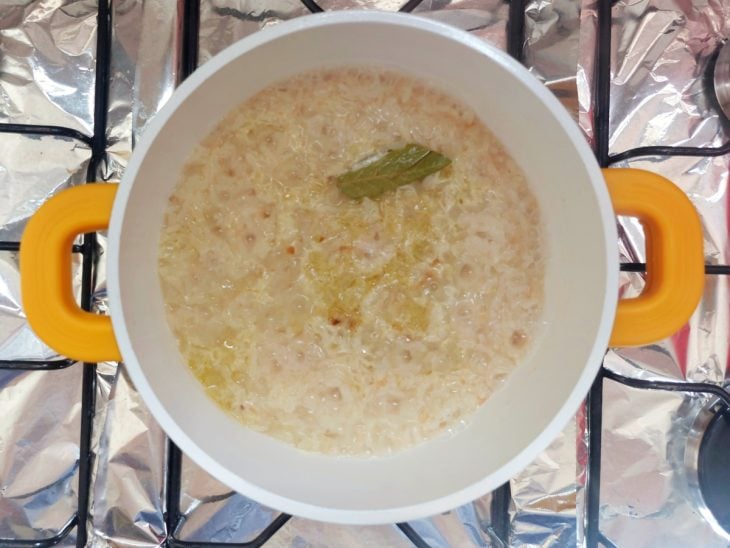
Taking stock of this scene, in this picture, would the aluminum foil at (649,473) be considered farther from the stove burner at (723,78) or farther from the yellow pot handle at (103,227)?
the stove burner at (723,78)

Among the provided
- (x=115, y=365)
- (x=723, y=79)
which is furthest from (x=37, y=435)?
(x=723, y=79)

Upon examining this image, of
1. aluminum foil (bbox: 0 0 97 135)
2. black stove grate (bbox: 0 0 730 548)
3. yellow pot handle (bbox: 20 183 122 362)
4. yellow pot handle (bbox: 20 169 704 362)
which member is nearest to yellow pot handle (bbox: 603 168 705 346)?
yellow pot handle (bbox: 20 169 704 362)

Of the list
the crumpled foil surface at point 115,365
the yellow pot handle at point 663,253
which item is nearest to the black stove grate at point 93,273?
the crumpled foil surface at point 115,365

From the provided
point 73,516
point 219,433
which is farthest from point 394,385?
point 73,516

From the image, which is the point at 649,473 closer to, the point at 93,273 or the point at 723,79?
the point at 723,79

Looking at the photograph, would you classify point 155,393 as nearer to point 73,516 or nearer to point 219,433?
point 219,433

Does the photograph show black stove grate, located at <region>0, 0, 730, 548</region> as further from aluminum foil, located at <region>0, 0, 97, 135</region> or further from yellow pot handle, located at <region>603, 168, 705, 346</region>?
yellow pot handle, located at <region>603, 168, 705, 346</region>
